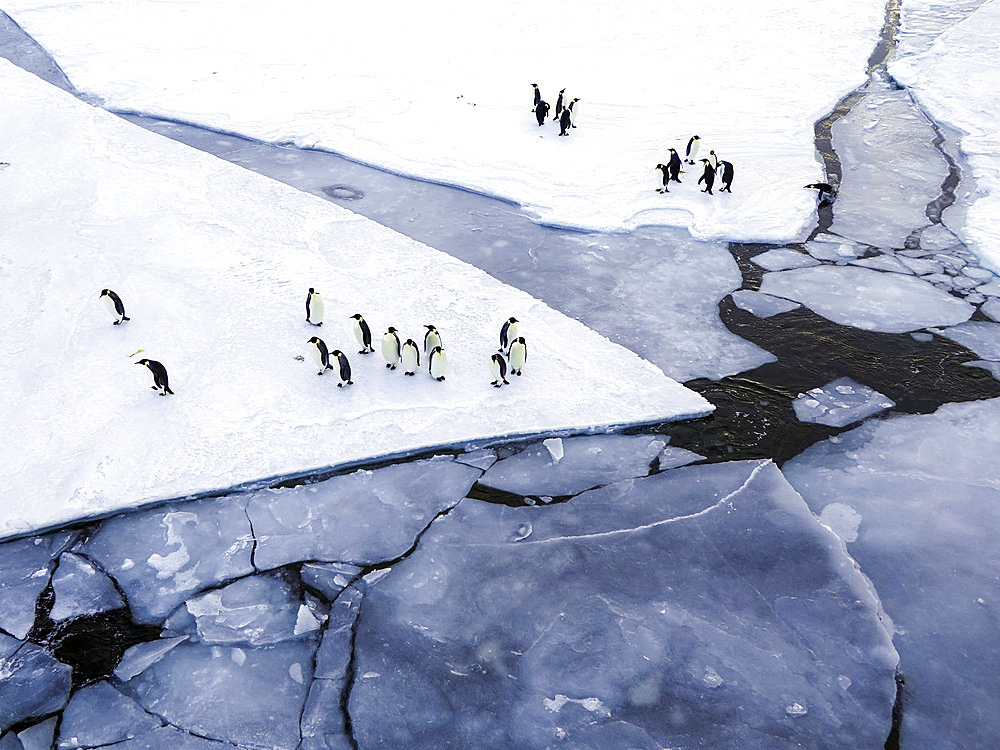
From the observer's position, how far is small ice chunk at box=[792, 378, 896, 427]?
431 centimetres

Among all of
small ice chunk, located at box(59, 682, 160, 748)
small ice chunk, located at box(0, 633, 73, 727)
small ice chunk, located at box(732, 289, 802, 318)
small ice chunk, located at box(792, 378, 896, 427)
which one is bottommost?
small ice chunk, located at box(59, 682, 160, 748)

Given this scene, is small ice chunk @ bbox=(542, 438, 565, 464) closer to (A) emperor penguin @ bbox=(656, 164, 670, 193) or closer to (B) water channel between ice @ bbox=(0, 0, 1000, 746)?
(B) water channel between ice @ bbox=(0, 0, 1000, 746)

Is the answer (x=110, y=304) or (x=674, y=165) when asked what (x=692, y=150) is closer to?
(x=674, y=165)

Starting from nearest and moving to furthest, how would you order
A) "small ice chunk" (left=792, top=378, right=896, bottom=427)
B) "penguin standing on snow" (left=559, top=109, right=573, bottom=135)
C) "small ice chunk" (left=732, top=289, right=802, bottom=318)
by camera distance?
"small ice chunk" (left=792, top=378, right=896, bottom=427)
"small ice chunk" (left=732, top=289, right=802, bottom=318)
"penguin standing on snow" (left=559, top=109, right=573, bottom=135)

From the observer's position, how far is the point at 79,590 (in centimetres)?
331

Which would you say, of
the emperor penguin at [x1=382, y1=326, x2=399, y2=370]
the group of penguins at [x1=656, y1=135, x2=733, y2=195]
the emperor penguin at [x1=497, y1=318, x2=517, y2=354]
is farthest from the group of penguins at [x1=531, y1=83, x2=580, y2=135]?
the emperor penguin at [x1=382, y1=326, x2=399, y2=370]

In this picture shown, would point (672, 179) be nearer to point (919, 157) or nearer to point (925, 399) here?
point (919, 157)

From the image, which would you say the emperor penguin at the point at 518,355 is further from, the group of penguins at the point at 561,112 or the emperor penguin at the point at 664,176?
the group of penguins at the point at 561,112

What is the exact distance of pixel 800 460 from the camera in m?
4.01

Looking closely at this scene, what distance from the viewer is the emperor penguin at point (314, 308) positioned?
4.78m

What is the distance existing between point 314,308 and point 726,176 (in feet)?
12.8

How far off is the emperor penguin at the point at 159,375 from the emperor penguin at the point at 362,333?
1103 millimetres

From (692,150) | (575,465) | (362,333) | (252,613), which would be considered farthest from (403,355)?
(692,150)

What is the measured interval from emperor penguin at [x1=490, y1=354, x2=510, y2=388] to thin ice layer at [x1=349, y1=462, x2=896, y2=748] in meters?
0.92
